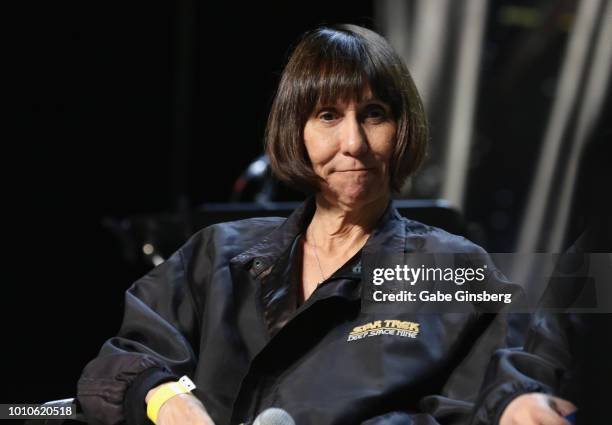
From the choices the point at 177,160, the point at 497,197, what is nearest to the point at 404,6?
the point at 497,197

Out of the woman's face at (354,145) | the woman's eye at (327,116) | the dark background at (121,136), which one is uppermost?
the woman's eye at (327,116)

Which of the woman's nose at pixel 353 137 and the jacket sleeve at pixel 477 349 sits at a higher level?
the woman's nose at pixel 353 137

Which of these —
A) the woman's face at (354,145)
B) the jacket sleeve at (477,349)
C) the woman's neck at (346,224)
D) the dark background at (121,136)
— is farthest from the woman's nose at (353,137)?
the dark background at (121,136)

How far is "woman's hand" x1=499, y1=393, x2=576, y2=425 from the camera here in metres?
0.96

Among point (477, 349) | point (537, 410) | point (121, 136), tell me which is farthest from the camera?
point (121, 136)

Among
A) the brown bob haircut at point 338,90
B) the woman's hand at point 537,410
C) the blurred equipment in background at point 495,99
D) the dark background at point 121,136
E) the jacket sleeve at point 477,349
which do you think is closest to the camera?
the woman's hand at point 537,410

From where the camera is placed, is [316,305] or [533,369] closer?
[533,369]

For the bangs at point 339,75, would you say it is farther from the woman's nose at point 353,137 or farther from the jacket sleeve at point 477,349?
the jacket sleeve at point 477,349

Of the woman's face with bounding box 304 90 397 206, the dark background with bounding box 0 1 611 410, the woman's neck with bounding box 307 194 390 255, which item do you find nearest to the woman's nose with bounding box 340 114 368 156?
the woman's face with bounding box 304 90 397 206

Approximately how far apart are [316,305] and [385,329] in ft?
Answer: 0.34

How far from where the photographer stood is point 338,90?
3.84 ft

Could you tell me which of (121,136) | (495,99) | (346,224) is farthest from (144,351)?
(121,136)

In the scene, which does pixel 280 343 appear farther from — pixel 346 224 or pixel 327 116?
pixel 327 116

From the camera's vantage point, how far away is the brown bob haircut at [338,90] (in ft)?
3.85
